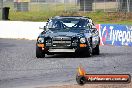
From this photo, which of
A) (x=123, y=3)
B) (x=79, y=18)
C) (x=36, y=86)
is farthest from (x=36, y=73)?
(x=123, y=3)

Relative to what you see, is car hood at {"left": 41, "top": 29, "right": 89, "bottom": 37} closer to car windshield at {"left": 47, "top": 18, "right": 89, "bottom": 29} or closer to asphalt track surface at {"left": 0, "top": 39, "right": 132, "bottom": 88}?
car windshield at {"left": 47, "top": 18, "right": 89, "bottom": 29}

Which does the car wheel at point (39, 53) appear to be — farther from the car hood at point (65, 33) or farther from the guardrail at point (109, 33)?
the guardrail at point (109, 33)

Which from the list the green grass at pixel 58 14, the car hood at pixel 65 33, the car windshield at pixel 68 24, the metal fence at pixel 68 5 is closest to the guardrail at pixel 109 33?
the car windshield at pixel 68 24

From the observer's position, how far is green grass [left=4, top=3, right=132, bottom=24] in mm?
56781

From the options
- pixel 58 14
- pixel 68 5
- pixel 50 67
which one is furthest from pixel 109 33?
pixel 68 5

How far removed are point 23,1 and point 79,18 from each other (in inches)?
1482

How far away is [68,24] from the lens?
74.8 feet

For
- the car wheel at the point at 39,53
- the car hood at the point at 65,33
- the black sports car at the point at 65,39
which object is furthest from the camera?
the car wheel at the point at 39,53

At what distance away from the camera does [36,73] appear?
16.6 metres

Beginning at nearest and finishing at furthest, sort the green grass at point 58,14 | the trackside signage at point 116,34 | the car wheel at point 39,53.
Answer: the car wheel at point 39,53 < the trackside signage at point 116,34 < the green grass at point 58,14

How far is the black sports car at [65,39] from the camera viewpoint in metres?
21.3

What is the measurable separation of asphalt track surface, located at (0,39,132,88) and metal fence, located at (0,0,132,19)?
3322cm

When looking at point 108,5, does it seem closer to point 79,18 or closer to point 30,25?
point 30,25

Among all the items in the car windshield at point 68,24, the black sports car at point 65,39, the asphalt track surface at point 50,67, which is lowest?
the asphalt track surface at point 50,67
